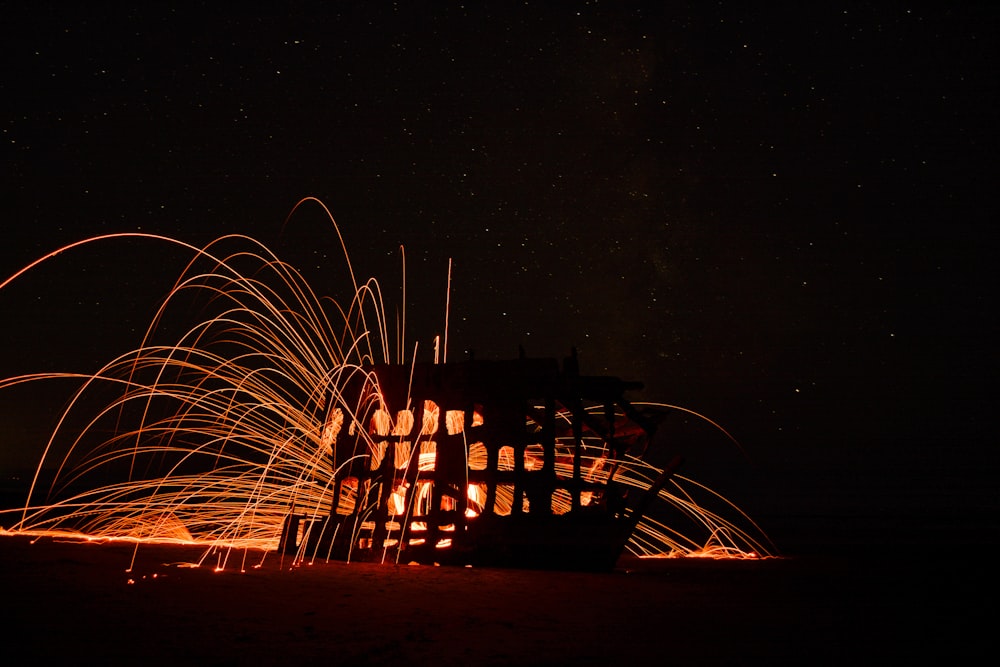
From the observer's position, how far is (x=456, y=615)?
7828mm

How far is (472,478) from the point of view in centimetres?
1278

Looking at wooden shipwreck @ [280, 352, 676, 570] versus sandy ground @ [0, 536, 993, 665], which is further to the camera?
wooden shipwreck @ [280, 352, 676, 570]

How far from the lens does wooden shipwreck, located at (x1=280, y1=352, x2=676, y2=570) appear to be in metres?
12.4

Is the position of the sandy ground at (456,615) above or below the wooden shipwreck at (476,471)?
below

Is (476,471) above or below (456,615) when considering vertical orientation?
above

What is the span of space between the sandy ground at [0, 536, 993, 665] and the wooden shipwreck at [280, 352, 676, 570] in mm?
607

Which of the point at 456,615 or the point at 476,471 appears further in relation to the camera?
the point at 476,471

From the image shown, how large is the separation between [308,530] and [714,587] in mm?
6670

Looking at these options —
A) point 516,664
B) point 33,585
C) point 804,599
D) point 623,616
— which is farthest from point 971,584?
point 33,585

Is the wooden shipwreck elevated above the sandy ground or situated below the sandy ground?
above

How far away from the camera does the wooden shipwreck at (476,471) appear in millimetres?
12367

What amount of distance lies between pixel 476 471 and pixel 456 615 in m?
4.99

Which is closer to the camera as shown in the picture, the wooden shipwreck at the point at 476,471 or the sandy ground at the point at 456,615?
the sandy ground at the point at 456,615

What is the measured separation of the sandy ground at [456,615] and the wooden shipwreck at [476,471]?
0.61m
